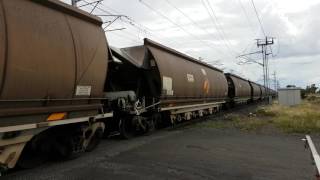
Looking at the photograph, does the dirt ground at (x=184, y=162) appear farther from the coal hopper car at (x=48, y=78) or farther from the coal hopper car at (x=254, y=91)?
the coal hopper car at (x=254, y=91)

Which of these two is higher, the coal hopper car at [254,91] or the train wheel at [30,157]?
the coal hopper car at [254,91]

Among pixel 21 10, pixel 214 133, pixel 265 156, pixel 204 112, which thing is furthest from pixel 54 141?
pixel 204 112

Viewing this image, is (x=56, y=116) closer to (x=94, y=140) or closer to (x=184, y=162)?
(x=94, y=140)

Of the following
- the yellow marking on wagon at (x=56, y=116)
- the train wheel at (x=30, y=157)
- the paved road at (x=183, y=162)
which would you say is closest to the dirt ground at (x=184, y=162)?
the paved road at (x=183, y=162)

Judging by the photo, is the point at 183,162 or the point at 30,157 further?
the point at 183,162

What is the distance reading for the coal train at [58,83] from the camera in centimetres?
722

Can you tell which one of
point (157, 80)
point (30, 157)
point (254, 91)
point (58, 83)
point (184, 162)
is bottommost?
point (184, 162)

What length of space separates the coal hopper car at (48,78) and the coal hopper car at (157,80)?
301cm

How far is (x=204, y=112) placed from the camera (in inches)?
973

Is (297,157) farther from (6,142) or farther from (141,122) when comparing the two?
(6,142)

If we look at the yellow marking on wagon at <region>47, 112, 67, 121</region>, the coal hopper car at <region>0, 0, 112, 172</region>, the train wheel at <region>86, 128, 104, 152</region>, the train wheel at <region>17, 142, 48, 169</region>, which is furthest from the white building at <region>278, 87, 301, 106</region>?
the yellow marking on wagon at <region>47, 112, 67, 121</region>

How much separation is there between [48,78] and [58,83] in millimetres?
377

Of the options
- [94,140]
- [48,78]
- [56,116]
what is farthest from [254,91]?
[48,78]

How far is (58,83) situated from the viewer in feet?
27.5
